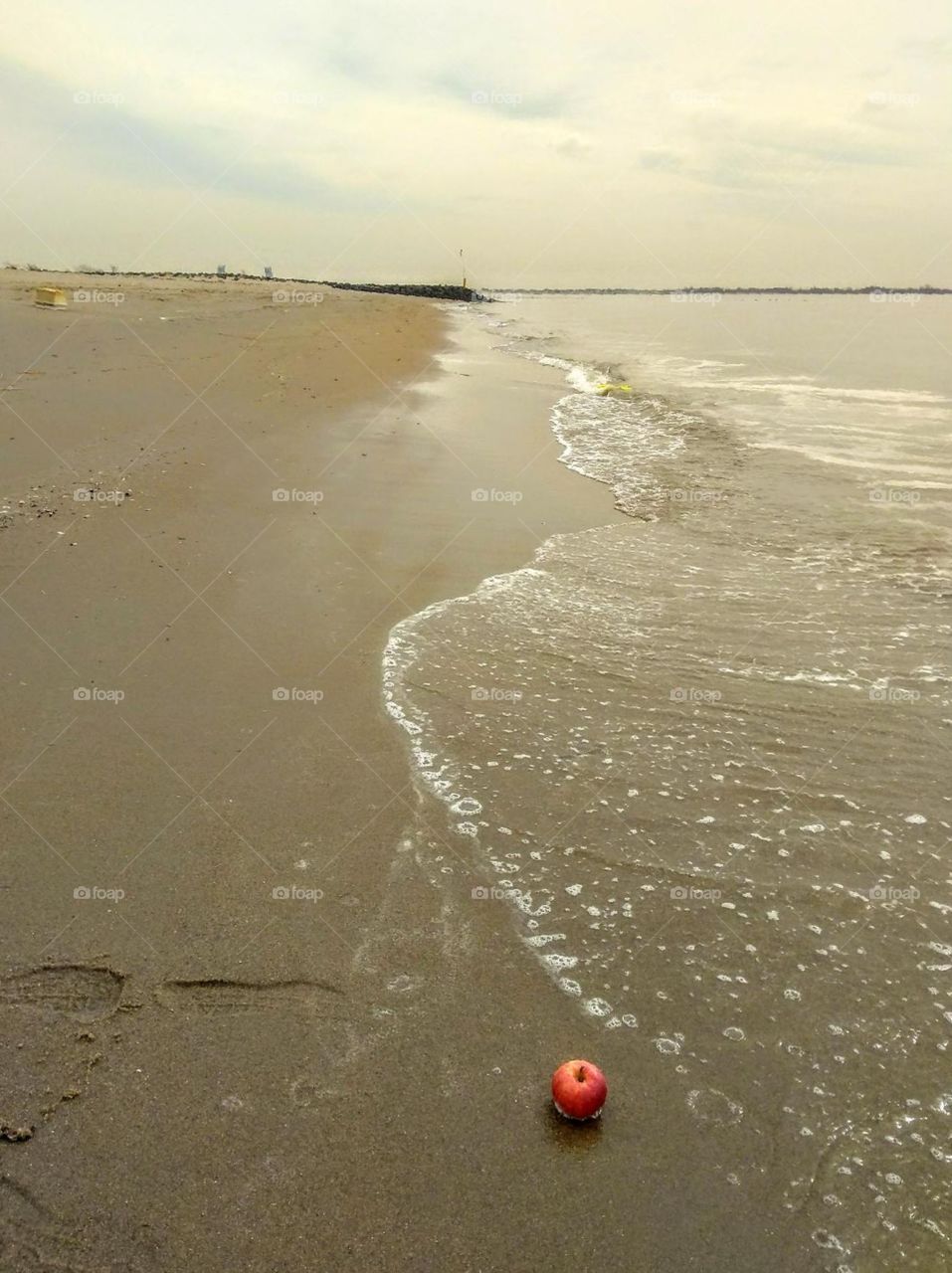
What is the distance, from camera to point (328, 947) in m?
3.32

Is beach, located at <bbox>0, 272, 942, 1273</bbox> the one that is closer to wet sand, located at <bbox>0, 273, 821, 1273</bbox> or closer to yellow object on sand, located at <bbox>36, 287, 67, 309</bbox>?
wet sand, located at <bbox>0, 273, 821, 1273</bbox>

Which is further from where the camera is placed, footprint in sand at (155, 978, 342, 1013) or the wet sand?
footprint in sand at (155, 978, 342, 1013)

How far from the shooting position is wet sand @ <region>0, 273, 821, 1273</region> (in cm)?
236

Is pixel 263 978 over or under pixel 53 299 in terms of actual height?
under

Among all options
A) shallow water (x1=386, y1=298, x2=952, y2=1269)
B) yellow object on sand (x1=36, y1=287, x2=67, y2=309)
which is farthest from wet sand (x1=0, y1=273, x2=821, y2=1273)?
yellow object on sand (x1=36, y1=287, x2=67, y2=309)

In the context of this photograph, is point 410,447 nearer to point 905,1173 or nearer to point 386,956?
point 386,956

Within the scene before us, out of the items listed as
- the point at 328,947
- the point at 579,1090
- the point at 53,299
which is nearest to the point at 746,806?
the point at 579,1090

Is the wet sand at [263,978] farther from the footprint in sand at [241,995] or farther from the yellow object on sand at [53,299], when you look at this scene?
the yellow object on sand at [53,299]

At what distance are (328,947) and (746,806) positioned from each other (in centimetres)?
235

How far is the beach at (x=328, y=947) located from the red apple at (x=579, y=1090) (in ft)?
0.23

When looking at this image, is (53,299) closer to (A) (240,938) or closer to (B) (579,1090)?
(A) (240,938)

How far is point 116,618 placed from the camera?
5.96 meters

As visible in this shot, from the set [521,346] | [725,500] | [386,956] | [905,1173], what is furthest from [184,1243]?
[521,346]

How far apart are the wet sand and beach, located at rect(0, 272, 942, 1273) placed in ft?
0.04
